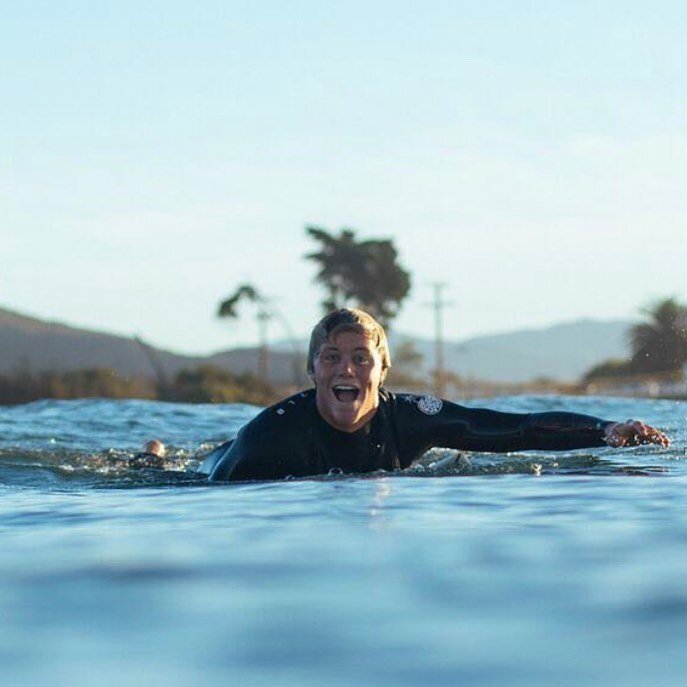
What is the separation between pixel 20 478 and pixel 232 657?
17.7 feet

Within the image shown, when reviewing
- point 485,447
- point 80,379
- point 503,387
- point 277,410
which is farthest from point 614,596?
point 503,387

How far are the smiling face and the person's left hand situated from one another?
1346 millimetres

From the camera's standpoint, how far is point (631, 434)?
746 centimetres

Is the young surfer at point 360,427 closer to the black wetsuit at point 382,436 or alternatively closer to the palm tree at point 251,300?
the black wetsuit at point 382,436

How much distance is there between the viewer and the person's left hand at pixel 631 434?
24.4 feet

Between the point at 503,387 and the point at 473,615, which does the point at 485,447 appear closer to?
the point at 473,615

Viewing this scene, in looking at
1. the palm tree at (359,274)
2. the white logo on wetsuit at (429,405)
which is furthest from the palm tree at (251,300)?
the white logo on wetsuit at (429,405)

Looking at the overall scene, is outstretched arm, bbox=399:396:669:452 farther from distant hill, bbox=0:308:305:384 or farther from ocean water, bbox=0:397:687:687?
distant hill, bbox=0:308:305:384

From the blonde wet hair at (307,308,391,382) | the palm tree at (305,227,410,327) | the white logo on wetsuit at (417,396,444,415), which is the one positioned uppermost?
the palm tree at (305,227,410,327)

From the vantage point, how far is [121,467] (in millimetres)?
8953

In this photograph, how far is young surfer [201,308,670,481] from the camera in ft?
22.7

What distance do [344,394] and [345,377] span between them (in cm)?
11

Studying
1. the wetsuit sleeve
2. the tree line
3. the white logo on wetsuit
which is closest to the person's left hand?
the wetsuit sleeve

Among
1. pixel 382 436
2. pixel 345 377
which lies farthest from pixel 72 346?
pixel 345 377
